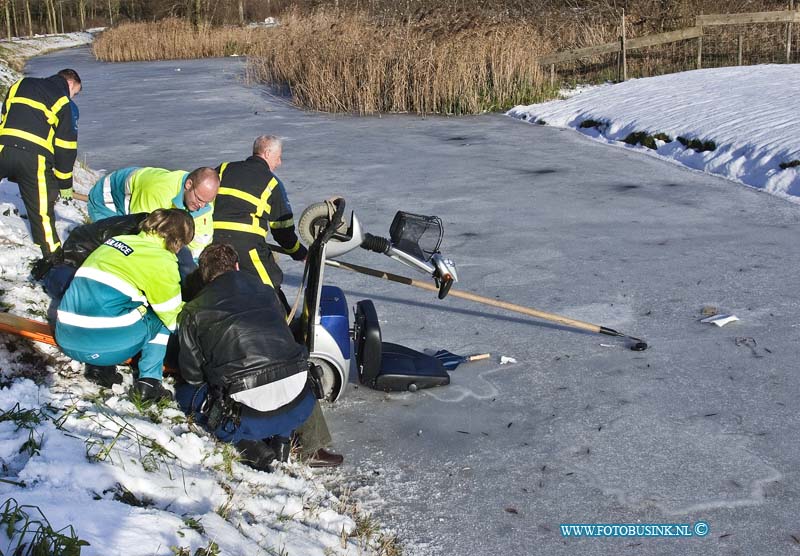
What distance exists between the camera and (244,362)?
346cm

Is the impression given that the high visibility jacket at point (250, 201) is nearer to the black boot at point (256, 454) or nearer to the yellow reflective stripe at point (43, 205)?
the black boot at point (256, 454)

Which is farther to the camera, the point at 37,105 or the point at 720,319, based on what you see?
the point at 37,105

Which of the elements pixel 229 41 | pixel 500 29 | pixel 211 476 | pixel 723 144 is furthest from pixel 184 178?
pixel 229 41

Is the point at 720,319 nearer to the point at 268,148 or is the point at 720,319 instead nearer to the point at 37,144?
the point at 268,148

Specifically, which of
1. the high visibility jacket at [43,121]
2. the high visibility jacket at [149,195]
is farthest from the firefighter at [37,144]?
the high visibility jacket at [149,195]

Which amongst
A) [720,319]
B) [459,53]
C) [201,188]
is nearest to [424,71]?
[459,53]

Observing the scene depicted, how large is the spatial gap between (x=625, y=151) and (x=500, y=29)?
521cm

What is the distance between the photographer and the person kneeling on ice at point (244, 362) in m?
3.46

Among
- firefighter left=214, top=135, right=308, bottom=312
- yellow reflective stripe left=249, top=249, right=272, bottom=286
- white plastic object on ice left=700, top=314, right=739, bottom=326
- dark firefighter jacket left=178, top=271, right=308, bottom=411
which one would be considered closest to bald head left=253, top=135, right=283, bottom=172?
firefighter left=214, top=135, right=308, bottom=312

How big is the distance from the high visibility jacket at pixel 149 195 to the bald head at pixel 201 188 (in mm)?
77

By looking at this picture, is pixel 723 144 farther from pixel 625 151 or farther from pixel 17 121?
pixel 17 121

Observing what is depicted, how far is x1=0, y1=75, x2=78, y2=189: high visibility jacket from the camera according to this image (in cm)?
558

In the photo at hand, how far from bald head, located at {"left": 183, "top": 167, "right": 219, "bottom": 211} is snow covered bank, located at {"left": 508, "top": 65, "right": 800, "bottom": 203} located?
602cm

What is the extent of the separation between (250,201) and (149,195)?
27.1 inches
